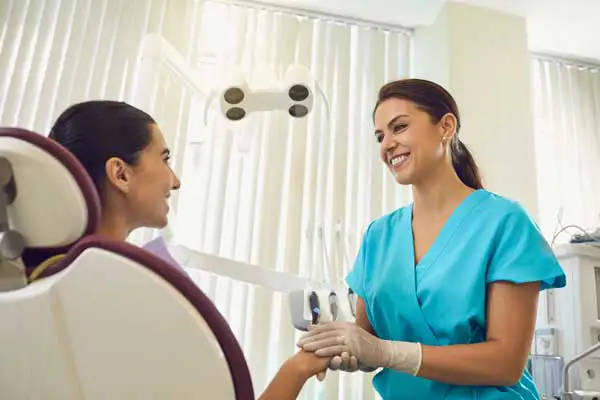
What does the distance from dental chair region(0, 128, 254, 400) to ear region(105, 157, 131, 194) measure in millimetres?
287

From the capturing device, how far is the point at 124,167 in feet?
3.19

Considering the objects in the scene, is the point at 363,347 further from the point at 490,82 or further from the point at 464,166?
the point at 490,82

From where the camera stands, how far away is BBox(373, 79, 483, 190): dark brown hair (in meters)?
1.25

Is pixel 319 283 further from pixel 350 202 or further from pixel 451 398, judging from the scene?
pixel 350 202

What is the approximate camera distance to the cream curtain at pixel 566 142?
268 cm

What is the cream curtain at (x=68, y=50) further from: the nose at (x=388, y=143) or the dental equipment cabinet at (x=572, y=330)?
the dental equipment cabinet at (x=572, y=330)

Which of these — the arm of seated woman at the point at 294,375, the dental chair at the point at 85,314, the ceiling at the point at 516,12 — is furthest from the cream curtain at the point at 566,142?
the dental chair at the point at 85,314

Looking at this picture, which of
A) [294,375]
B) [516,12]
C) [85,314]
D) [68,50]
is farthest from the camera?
[516,12]

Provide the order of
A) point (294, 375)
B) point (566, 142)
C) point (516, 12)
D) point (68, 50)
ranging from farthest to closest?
point (566, 142)
point (516, 12)
point (68, 50)
point (294, 375)

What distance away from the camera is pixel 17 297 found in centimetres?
64

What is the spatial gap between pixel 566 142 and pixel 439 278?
6.68 feet

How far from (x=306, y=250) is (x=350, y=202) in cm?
31

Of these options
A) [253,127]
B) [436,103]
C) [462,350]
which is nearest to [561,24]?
Result: [253,127]

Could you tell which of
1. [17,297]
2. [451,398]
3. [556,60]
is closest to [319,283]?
[451,398]
